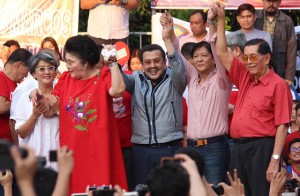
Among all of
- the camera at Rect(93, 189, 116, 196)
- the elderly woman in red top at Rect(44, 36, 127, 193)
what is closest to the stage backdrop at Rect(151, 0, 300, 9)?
the elderly woman in red top at Rect(44, 36, 127, 193)

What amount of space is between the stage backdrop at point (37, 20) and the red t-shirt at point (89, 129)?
446 centimetres

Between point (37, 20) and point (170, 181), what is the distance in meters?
8.50

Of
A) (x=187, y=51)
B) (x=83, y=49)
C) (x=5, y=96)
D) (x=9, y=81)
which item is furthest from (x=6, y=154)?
(x=187, y=51)

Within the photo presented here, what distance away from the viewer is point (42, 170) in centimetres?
535

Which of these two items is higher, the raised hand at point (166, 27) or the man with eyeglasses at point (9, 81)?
the raised hand at point (166, 27)

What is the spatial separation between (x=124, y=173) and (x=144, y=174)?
20.0 inches

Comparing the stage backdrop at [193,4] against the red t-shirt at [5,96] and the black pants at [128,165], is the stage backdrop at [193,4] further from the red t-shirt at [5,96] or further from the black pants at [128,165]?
the black pants at [128,165]

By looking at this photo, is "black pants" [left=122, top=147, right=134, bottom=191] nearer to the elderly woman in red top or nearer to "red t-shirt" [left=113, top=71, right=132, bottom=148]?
"red t-shirt" [left=113, top=71, right=132, bottom=148]

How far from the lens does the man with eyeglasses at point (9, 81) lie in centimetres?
1045

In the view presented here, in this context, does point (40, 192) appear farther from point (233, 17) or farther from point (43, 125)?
point (233, 17)

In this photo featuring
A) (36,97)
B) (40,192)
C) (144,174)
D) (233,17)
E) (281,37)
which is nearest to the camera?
(40,192)

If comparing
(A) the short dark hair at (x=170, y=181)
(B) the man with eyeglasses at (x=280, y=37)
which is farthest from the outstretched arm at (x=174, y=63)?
(A) the short dark hair at (x=170, y=181)

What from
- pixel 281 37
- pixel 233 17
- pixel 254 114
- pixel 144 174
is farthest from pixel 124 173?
pixel 233 17

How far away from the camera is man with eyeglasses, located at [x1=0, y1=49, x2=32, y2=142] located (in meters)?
10.5
